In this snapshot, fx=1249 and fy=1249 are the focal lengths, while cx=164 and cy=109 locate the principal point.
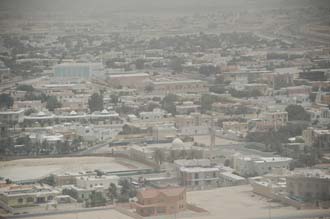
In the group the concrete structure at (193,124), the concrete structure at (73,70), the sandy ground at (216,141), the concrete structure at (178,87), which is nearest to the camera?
the sandy ground at (216,141)

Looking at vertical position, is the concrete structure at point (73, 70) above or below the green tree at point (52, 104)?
above

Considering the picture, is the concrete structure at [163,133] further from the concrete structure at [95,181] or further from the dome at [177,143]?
the concrete structure at [95,181]

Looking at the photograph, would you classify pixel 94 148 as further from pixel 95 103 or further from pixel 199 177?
pixel 95 103

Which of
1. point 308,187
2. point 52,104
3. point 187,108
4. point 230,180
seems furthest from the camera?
point 52,104

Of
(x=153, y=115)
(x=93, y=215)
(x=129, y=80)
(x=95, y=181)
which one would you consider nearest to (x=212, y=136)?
(x=153, y=115)

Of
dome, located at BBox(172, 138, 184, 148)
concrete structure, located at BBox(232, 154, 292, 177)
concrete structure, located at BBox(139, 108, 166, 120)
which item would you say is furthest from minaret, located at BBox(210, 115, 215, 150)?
concrete structure, located at BBox(232, 154, 292, 177)

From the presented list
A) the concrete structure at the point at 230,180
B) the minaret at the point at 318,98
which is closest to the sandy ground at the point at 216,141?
the concrete structure at the point at 230,180

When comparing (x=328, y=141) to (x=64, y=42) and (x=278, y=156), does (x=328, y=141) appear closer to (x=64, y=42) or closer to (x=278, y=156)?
(x=278, y=156)

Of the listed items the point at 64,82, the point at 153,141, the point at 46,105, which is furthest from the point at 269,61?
the point at 153,141
